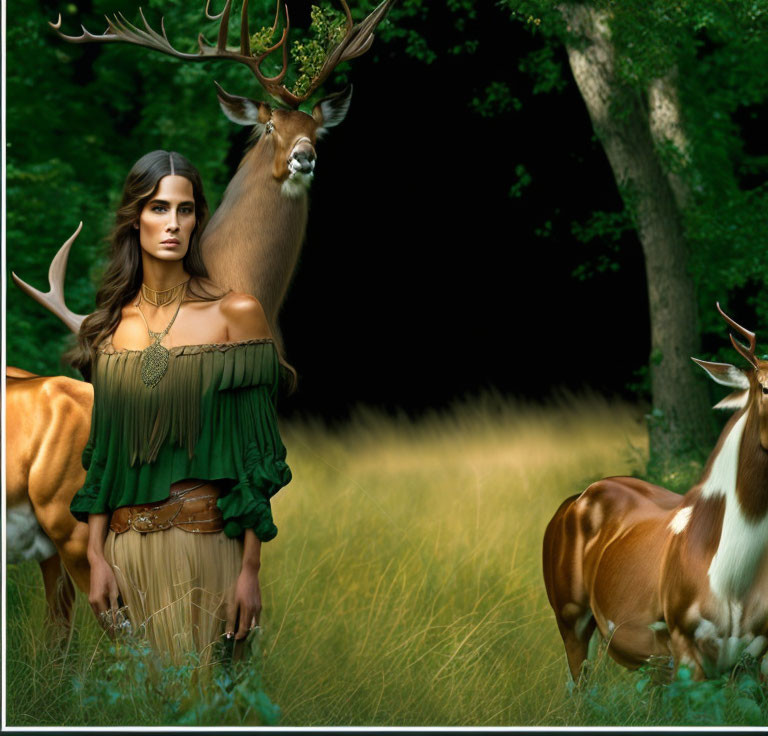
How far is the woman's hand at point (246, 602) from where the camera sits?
4.00 meters

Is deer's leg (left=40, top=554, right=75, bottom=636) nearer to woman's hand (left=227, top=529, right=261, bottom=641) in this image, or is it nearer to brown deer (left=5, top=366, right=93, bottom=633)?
brown deer (left=5, top=366, right=93, bottom=633)

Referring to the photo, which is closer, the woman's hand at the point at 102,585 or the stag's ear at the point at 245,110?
the woman's hand at the point at 102,585

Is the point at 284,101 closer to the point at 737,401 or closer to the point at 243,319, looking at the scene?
the point at 243,319

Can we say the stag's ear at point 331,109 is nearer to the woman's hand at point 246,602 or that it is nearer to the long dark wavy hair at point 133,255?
the long dark wavy hair at point 133,255

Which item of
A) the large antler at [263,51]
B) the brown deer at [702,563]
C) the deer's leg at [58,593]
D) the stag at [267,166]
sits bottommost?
the deer's leg at [58,593]

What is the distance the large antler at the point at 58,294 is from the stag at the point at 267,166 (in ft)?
1.81

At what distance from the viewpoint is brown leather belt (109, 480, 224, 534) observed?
4.05 meters

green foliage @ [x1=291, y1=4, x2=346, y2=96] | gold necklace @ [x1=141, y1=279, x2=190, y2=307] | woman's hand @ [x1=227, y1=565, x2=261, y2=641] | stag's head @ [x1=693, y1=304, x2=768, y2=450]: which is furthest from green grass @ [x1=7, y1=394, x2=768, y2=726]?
green foliage @ [x1=291, y1=4, x2=346, y2=96]

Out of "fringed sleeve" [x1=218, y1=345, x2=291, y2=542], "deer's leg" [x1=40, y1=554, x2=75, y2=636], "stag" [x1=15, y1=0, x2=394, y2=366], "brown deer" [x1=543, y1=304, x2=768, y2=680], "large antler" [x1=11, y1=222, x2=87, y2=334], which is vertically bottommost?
"deer's leg" [x1=40, y1=554, x2=75, y2=636]

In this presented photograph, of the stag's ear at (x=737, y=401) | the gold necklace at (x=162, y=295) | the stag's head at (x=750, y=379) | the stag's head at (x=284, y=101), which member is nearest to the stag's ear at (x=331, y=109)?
the stag's head at (x=284, y=101)

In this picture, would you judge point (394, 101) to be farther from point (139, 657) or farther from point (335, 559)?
point (139, 657)

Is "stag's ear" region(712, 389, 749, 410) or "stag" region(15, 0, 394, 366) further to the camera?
"stag" region(15, 0, 394, 366)

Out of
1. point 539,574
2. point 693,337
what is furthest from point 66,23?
point 539,574

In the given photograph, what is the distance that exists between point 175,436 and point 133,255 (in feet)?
2.09
